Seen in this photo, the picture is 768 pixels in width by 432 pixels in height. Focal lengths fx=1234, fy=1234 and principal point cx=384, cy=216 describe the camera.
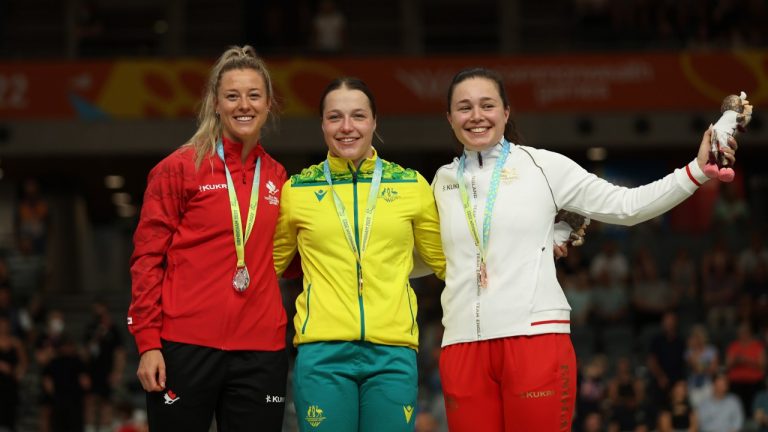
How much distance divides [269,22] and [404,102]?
9.78 ft

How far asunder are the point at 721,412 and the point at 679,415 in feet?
3.16

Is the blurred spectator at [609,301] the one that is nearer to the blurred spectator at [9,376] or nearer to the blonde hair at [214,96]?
the blurred spectator at [9,376]

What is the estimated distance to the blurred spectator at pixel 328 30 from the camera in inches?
848

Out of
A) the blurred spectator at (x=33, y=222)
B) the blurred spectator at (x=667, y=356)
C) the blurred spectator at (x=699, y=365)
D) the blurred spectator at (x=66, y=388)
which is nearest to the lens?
the blurred spectator at (x=699, y=365)

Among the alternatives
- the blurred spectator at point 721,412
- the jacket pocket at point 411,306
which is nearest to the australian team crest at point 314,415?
the jacket pocket at point 411,306

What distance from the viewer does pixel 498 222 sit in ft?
16.4

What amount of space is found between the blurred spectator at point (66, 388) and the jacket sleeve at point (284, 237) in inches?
414

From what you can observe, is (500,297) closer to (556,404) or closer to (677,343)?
(556,404)

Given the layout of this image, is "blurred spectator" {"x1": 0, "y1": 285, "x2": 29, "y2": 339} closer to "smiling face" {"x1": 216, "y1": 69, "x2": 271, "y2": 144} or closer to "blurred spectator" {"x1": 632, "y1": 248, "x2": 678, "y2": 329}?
"blurred spectator" {"x1": 632, "y1": 248, "x2": 678, "y2": 329}

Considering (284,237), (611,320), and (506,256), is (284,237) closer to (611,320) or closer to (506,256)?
(506,256)

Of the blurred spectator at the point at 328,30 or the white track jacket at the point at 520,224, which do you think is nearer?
the white track jacket at the point at 520,224

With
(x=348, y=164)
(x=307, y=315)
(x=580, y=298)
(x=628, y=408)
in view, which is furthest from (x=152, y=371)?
(x=580, y=298)

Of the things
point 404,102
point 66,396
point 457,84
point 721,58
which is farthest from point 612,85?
point 457,84

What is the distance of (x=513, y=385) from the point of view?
487 centimetres
